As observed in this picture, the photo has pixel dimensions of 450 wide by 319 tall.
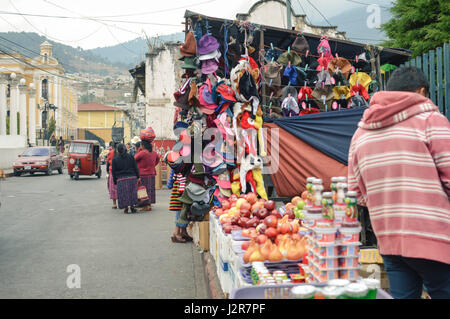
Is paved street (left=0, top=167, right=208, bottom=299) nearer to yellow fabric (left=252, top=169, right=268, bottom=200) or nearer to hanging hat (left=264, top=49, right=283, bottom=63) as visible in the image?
yellow fabric (left=252, top=169, right=268, bottom=200)

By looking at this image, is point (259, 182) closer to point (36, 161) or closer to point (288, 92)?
point (288, 92)

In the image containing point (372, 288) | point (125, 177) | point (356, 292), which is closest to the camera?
point (356, 292)

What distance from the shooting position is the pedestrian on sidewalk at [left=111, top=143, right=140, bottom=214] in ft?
35.9

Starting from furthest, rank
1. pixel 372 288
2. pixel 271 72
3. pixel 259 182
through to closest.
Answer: pixel 271 72 < pixel 259 182 < pixel 372 288

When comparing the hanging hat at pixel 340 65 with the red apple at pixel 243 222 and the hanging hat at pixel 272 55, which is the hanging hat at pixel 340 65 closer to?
the hanging hat at pixel 272 55

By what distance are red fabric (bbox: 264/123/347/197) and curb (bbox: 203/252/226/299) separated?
1687 mm

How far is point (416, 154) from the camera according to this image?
2.50 m

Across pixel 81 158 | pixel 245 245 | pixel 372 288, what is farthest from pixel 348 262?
pixel 81 158

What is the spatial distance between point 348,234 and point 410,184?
46 centimetres

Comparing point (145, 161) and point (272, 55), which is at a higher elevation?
point (272, 55)

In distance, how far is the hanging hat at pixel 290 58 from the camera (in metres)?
7.58

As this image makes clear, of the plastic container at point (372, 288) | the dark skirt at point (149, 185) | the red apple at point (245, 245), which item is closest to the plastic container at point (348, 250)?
the plastic container at point (372, 288)

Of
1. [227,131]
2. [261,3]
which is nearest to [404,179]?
[227,131]

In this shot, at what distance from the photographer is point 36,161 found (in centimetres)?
2442
